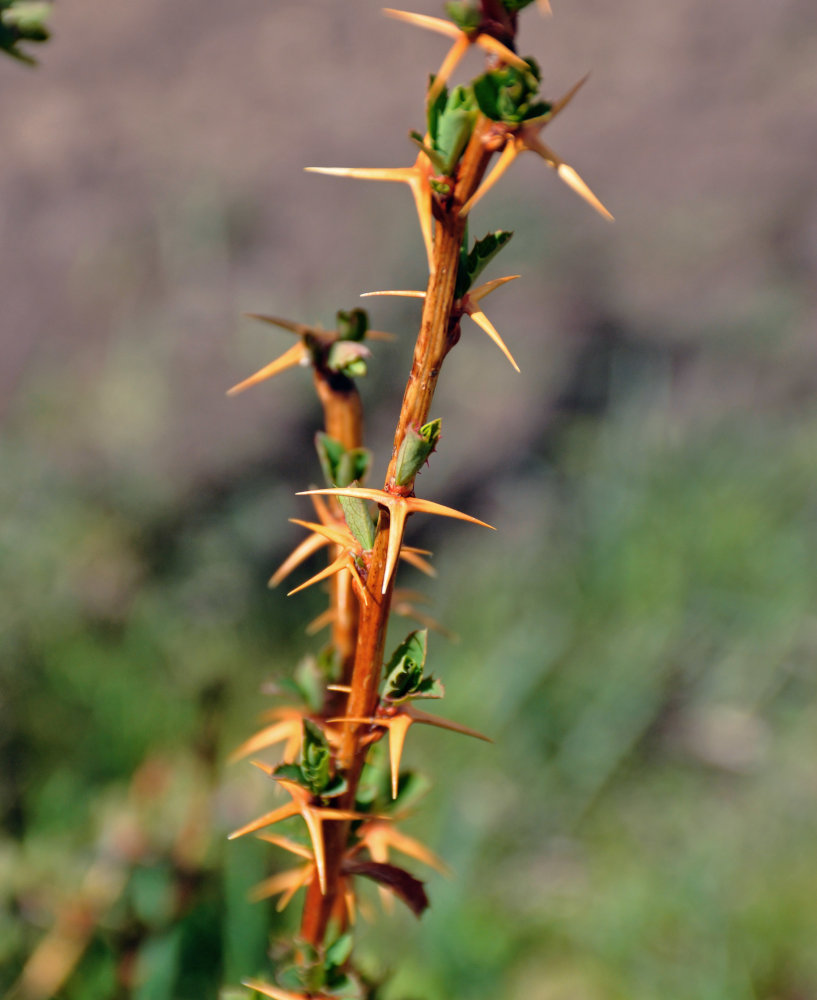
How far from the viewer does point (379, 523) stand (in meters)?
0.32

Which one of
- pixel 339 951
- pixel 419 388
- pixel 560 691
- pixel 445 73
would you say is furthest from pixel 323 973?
pixel 560 691

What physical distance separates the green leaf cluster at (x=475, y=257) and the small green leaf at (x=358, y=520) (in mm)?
82

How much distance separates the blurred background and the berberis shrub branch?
138 mm

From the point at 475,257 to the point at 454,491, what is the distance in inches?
59.1

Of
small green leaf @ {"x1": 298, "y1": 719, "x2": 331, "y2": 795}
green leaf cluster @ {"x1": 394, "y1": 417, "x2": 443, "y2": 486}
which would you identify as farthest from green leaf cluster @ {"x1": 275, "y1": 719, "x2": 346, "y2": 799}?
green leaf cluster @ {"x1": 394, "y1": 417, "x2": 443, "y2": 486}

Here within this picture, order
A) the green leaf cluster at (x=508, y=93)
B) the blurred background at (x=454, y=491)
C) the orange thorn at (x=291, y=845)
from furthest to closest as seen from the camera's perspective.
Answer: the blurred background at (x=454, y=491), the orange thorn at (x=291, y=845), the green leaf cluster at (x=508, y=93)

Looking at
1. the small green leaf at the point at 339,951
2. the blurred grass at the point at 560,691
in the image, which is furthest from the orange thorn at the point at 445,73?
the blurred grass at the point at 560,691

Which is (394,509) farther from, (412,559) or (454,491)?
(454,491)

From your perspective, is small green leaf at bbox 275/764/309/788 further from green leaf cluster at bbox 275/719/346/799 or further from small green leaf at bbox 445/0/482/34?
small green leaf at bbox 445/0/482/34

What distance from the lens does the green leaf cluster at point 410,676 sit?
1.09 feet

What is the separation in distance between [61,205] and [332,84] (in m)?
0.84

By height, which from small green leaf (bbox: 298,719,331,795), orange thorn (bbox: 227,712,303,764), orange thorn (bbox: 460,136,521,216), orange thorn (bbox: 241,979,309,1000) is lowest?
orange thorn (bbox: 241,979,309,1000)

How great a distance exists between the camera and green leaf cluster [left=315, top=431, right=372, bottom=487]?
0.36 metres

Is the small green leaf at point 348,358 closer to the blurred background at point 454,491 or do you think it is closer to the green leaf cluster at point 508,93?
the green leaf cluster at point 508,93
